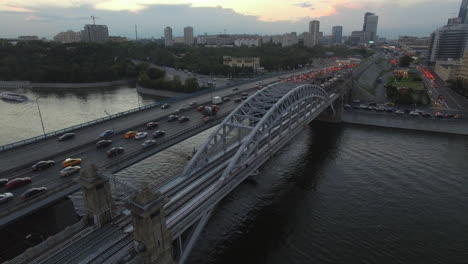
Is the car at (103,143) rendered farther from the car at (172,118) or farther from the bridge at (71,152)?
the car at (172,118)

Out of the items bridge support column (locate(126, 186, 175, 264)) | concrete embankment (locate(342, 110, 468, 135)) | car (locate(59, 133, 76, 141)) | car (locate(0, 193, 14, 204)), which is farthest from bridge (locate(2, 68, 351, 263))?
concrete embankment (locate(342, 110, 468, 135))

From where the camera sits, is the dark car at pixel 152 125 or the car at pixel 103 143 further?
the dark car at pixel 152 125

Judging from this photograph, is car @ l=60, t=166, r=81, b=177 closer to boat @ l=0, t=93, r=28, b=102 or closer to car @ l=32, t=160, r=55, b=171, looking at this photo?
car @ l=32, t=160, r=55, b=171

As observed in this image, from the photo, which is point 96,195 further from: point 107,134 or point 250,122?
point 250,122

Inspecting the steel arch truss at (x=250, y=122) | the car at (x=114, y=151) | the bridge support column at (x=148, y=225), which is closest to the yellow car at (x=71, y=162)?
the car at (x=114, y=151)

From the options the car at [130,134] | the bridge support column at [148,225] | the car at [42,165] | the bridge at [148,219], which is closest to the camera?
the bridge support column at [148,225]

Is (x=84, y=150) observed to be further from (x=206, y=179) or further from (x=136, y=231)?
(x=136, y=231)
